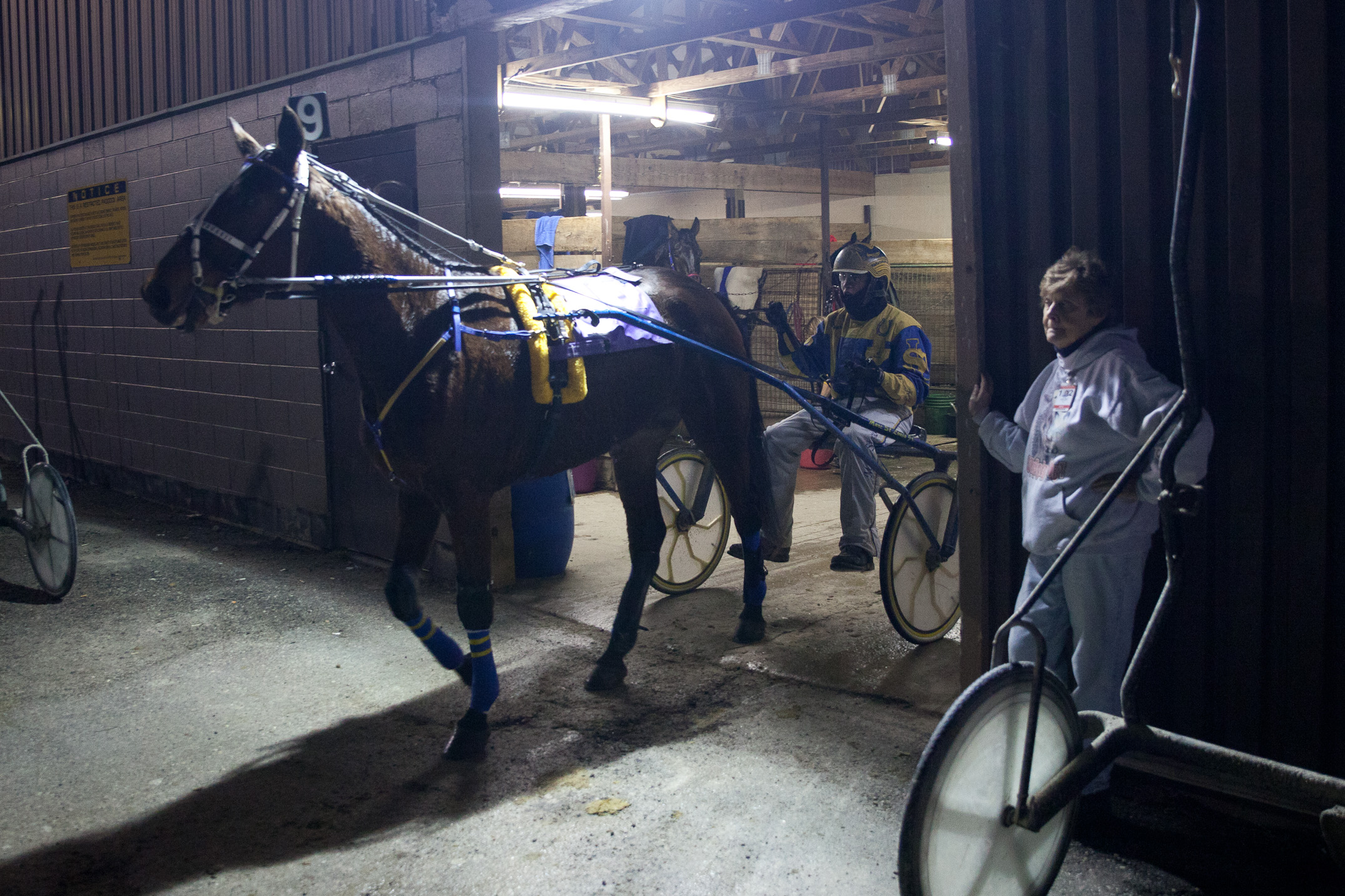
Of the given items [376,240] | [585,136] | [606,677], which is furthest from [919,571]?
[585,136]

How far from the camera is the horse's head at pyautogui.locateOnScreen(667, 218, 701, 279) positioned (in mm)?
6531

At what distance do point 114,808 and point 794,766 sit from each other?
7.32 feet

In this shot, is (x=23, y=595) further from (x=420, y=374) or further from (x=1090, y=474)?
(x=1090, y=474)

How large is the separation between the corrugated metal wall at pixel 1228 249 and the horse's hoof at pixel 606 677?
2.01 meters

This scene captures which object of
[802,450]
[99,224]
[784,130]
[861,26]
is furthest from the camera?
[784,130]

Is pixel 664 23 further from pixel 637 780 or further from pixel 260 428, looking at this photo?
pixel 637 780

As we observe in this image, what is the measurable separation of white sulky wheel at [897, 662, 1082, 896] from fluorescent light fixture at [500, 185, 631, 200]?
15.6 m

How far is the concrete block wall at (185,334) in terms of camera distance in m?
5.87

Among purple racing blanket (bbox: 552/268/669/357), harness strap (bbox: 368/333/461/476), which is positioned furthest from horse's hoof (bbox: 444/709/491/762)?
purple racing blanket (bbox: 552/268/669/357)

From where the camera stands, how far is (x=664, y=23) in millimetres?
8898

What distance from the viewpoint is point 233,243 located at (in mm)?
3395

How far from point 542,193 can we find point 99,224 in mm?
11628

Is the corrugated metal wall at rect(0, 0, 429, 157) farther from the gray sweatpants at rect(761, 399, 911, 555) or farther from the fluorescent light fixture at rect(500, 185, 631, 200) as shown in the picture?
the fluorescent light fixture at rect(500, 185, 631, 200)

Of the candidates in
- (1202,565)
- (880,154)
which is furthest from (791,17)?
(880,154)
